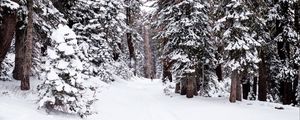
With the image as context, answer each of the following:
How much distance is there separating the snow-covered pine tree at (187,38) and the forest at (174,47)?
5 cm

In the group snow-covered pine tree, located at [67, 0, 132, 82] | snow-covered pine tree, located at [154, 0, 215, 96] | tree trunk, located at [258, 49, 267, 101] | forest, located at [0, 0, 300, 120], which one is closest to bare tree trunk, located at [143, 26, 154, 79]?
snow-covered pine tree, located at [67, 0, 132, 82]

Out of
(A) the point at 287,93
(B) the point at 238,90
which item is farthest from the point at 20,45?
(A) the point at 287,93

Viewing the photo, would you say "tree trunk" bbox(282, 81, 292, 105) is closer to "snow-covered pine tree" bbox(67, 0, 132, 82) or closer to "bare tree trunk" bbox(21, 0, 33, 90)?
"snow-covered pine tree" bbox(67, 0, 132, 82)

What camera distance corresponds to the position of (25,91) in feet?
46.0

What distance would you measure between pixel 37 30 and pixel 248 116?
31.6ft

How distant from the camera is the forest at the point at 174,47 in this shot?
11.8 meters

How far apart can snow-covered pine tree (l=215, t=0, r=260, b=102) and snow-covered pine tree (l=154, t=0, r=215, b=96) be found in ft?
4.63

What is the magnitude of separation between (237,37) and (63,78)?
9.47 m

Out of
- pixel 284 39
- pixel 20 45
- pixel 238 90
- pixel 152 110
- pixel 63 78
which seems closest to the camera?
pixel 63 78

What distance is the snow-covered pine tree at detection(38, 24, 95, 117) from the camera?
11211 millimetres

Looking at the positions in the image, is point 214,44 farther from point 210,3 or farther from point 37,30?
point 37,30

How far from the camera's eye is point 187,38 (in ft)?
62.4

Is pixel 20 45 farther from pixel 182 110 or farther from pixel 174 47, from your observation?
pixel 174 47

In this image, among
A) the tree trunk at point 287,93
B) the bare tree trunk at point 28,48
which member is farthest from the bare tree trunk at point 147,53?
the bare tree trunk at point 28,48
